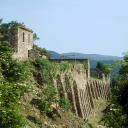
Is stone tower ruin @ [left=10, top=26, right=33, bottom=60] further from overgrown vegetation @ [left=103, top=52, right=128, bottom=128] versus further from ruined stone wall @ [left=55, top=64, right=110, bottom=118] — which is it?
overgrown vegetation @ [left=103, top=52, right=128, bottom=128]

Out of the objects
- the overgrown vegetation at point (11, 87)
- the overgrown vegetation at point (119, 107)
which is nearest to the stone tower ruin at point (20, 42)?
the overgrown vegetation at point (11, 87)

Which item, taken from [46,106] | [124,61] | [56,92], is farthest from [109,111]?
[56,92]

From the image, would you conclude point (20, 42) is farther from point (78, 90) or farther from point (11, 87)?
point (11, 87)

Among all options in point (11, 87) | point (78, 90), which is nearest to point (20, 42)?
point (78, 90)

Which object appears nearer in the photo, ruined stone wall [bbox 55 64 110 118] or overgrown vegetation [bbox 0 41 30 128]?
overgrown vegetation [bbox 0 41 30 128]

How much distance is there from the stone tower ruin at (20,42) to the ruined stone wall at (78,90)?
377 cm

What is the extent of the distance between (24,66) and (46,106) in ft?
8.98

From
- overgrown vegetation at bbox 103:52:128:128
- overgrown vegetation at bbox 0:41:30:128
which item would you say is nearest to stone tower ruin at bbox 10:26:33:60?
overgrown vegetation at bbox 0:41:30:128

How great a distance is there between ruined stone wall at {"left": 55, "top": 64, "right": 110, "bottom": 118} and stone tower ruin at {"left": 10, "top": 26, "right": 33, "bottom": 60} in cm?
377

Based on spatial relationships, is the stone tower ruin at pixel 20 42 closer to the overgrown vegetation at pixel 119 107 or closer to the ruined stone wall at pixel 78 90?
the ruined stone wall at pixel 78 90

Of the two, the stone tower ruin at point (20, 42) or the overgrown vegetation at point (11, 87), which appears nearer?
the overgrown vegetation at point (11, 87)

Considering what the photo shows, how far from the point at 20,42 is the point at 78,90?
9.64m

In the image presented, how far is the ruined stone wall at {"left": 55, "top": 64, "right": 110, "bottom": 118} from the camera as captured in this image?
4850 centimetres

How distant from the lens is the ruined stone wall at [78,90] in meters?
48.5
